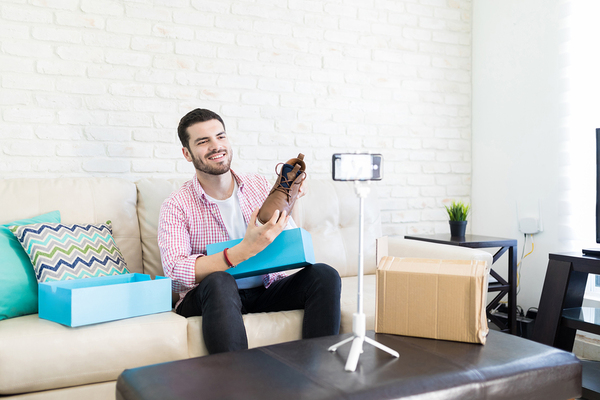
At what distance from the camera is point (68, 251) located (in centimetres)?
169

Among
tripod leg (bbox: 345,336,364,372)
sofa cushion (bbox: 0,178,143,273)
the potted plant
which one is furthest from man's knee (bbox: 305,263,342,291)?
the potted plant

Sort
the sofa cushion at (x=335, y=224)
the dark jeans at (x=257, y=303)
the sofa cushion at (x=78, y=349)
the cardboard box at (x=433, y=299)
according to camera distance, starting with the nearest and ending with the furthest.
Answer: the cardboard box at (x=433, y=299) → the sofa cushion at (x=78, y=349) → the dark jeans at (x=257, y=303) → the sofa cushion at (x=335, y=224)

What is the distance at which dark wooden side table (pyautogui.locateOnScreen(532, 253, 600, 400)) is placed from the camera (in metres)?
1.95

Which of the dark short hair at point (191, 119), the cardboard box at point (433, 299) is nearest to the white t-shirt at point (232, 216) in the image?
the dark short hair at point (191, 119)

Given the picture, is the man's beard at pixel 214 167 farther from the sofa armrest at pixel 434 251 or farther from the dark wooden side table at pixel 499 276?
the dark wooden side table at pixel 499 276

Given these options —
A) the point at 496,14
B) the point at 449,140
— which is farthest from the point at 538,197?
the point at 496,14

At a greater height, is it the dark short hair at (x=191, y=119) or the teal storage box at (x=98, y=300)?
the dark short hair at (x=191, y=119)

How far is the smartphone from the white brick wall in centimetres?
154

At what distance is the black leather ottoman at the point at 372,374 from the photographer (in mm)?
922

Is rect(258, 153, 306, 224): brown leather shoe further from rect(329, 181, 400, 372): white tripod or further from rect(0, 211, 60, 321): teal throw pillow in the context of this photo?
rect(0, 211, 60, 321): teal throw pillow

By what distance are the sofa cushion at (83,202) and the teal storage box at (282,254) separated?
57 cm

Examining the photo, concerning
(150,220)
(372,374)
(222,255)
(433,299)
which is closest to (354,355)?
(372,374)

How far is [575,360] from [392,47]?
7.06 ft

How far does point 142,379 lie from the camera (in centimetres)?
98
